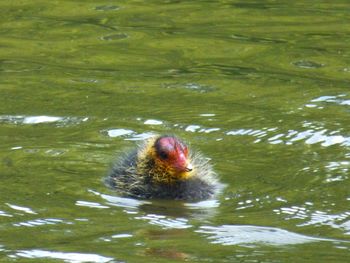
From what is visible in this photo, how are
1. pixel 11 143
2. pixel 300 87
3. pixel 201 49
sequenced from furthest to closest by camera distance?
pixel 201 49
pixel 300 87
pixel 11 143

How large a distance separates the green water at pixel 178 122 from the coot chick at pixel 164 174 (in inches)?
6.0

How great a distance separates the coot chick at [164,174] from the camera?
29.3ft

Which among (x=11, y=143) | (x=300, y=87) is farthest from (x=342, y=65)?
(x=11, y=143)

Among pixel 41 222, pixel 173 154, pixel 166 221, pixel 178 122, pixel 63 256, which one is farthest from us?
pixel 178 122

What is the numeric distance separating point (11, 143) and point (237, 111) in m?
1.94

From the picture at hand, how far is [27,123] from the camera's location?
10.4 metres

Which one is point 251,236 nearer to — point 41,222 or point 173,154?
point 41,222

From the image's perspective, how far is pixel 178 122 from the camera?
34.2 ft

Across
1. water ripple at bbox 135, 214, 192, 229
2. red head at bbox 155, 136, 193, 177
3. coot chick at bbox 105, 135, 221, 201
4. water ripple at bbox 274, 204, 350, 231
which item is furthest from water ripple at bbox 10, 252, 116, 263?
red head at bbox 155, 136, 193, 177

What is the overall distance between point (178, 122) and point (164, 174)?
1.39 meters

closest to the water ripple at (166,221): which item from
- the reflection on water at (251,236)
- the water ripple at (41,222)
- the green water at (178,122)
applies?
the green water at (178,122)

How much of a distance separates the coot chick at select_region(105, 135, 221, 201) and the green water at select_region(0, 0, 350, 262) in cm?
15

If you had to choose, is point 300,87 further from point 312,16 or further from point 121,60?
point 312,16

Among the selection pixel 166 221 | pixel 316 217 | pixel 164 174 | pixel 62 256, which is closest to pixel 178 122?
pixel 164 174
